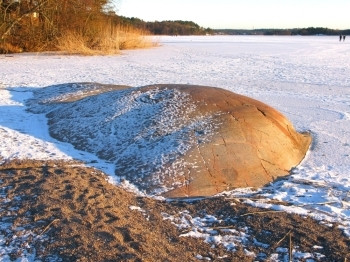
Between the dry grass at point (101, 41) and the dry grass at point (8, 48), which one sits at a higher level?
the dry grass at point (101, 41)

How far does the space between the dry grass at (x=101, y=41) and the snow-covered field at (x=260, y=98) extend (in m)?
1.66

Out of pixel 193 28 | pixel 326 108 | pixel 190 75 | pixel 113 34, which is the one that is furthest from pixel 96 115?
pixel 193 28

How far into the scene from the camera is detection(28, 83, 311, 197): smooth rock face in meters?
4.60

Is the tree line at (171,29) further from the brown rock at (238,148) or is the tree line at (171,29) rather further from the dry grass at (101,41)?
the brown rock at (238,148)

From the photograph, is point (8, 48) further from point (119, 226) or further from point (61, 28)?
point (119, 226)

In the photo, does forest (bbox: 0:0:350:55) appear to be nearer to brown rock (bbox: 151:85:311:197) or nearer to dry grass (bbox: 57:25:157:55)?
dry grass (bbox: 57:25:157:55)

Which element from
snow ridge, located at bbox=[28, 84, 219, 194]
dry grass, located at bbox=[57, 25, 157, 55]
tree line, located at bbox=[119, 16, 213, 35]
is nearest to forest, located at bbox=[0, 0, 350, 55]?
dry grass, located at bbox=[57, 25, 157, 55]

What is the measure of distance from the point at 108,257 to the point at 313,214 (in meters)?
1.85

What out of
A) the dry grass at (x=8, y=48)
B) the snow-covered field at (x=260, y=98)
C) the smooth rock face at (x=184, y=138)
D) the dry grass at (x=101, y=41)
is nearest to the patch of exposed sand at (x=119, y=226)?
the snow-covered field at (x=260, y=98)

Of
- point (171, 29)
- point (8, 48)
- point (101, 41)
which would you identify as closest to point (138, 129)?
point (101, 41)

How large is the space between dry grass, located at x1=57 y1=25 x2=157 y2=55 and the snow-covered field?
1.66 m

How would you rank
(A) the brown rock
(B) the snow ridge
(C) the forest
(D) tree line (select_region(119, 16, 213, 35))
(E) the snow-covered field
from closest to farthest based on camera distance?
(E) the snow-covered field → (A) the brown rock → (B) the snow ridge → (C) the forest → (D) tree line (select_region(119, 16, 213, 35))

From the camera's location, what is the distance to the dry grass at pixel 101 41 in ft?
67.2

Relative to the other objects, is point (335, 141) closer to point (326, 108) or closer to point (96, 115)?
point (326, 108)
